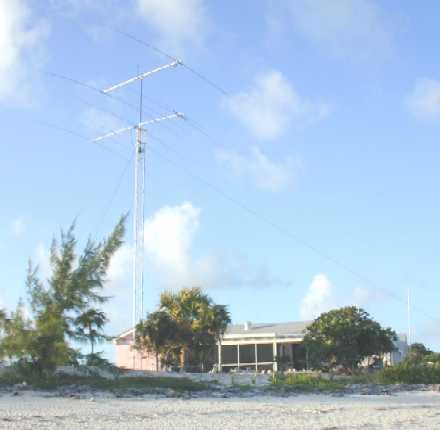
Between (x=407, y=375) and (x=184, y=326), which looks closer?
(x=407, y=375)

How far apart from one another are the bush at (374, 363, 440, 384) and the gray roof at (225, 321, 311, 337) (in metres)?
25.9

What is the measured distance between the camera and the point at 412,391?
28.7 metres

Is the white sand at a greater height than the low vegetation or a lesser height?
lesser

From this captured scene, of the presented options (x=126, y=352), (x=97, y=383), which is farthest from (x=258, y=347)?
(x=97, y=383)

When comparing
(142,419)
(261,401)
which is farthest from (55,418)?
(261,401)

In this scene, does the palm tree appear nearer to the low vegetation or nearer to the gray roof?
the gray roof

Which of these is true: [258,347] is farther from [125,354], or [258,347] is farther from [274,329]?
[125,354]

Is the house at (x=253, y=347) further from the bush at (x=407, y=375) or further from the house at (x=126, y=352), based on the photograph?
the bush at (x=407, y=375)

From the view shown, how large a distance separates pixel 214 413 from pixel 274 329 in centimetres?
4708

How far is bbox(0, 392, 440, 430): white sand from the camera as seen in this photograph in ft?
49.8

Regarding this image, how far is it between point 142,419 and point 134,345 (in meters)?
31.3

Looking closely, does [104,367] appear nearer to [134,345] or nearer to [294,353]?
[134,345]

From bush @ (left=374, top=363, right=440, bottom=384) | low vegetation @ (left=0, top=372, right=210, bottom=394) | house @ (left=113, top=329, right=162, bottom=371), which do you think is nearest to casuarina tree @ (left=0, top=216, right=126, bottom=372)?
low vegetation @ (left=0, top=372, right=210, bottom=394)

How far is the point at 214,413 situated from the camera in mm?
17594
